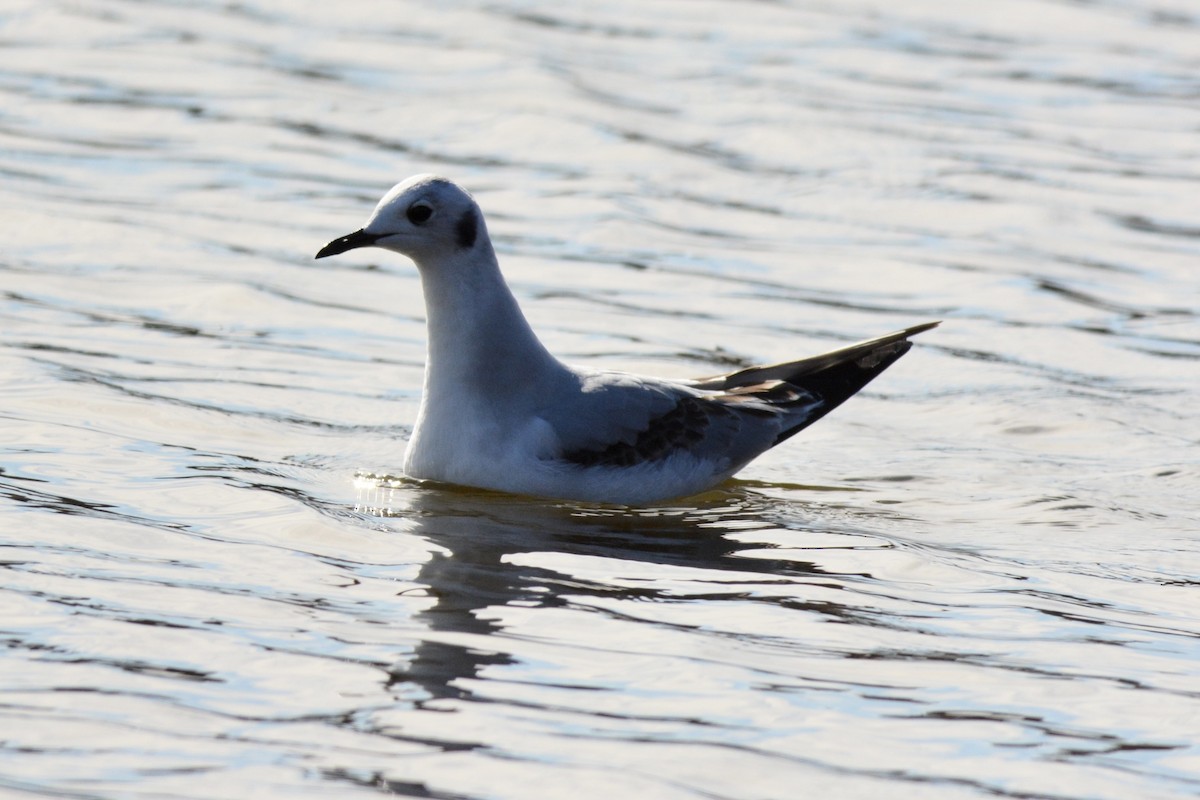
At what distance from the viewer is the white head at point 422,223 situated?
8.05 meters

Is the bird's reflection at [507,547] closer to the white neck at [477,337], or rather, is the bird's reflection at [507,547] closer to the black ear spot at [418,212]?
the white neck at [477,337]

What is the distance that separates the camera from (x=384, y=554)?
700 centimetres

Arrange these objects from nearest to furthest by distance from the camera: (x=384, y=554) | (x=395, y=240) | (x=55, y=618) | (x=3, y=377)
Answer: (x=55, y=618) → (x=384, y=554) → (x=395, y=240) → (x=3, y=377)

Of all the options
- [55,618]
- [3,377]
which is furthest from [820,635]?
[3,377]

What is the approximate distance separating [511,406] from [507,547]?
3.37ft

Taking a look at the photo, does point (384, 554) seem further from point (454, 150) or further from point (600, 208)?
point (454, 150)

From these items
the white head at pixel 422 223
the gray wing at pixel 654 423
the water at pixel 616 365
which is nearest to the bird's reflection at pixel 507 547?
the water at pixel 616 365

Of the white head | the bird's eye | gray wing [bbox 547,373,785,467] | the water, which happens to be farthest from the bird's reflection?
the bird's eye

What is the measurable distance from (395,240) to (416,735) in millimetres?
3339

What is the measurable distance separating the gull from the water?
20 cm

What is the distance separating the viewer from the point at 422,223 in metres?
8.12

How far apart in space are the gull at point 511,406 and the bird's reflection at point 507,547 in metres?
0.13

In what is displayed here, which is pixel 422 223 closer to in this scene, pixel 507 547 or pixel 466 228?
pixel 466 228

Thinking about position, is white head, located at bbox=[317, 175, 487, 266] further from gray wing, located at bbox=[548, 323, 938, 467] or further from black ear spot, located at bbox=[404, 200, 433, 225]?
gray wing, located at bbox=[548, 323, 938, 467]
